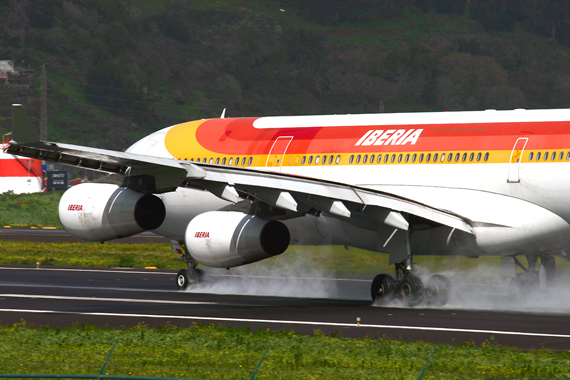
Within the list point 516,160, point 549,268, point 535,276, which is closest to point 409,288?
point 516,160

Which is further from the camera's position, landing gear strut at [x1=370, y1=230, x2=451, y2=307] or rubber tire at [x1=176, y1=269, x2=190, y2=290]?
rubber tire at [x1=176, y1=269, x2=190, y2=290]

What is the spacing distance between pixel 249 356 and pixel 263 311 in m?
7.58

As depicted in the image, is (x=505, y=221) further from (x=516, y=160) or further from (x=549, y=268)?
(x=549, y=268)

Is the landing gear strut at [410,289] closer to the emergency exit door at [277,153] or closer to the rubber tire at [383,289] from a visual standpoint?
the rubber tire at [383,289]

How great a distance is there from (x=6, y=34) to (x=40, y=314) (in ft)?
457

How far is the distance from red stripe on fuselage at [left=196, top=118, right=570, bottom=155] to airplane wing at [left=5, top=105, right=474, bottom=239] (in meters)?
1.77

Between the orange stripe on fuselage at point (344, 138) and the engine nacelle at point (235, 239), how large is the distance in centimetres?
361

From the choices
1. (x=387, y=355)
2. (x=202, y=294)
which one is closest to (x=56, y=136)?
(x=202, y=294)

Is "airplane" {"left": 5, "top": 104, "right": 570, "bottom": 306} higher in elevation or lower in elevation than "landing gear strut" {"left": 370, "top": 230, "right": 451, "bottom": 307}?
higher

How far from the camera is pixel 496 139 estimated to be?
850 inches

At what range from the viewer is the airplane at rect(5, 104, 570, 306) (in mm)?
20516

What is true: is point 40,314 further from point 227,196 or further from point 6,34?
point 6,34

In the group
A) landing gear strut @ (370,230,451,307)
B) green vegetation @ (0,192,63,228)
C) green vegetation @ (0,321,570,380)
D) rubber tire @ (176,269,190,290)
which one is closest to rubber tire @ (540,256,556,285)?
landing gear strut @ (370,230,451,307)

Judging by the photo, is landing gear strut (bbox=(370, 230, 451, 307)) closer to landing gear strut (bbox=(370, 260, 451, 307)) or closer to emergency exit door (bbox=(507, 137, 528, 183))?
landing gear strut (bbox=(370, 260, 451, 307))
